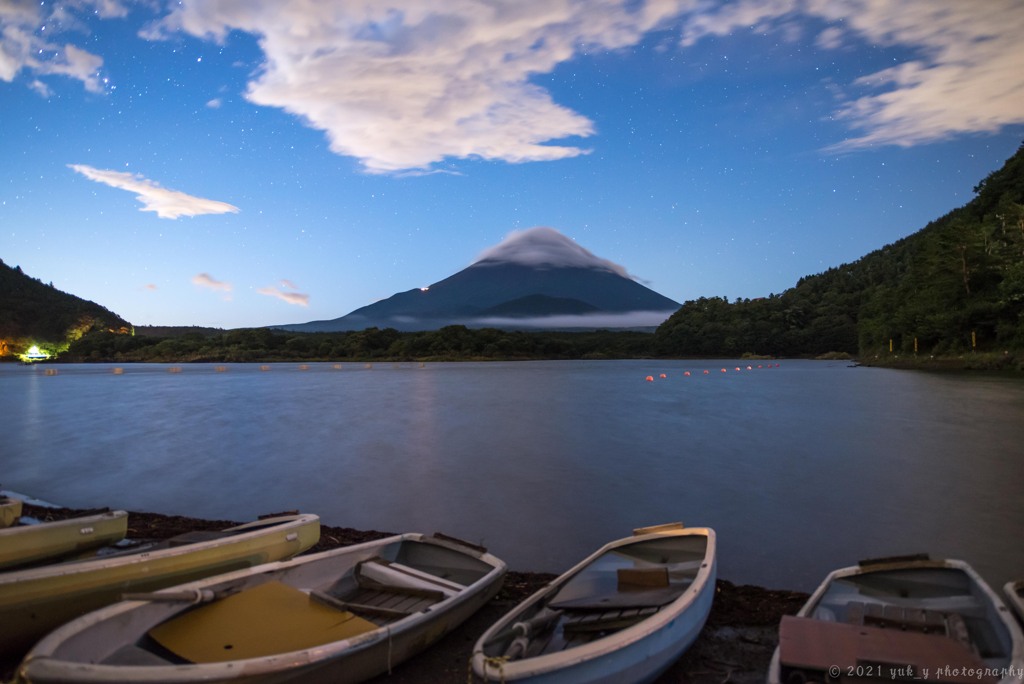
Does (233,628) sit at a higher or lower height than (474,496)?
higher

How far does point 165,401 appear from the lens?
43656 millimetres

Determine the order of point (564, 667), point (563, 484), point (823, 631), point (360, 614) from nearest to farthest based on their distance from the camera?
point (564, 667), point (823, 631), point (360, 614), point (563, 484)

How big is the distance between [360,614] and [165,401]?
4451 cm

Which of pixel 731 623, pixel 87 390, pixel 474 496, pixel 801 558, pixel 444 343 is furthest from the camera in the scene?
pixel 444 343

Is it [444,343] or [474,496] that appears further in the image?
[444,343]

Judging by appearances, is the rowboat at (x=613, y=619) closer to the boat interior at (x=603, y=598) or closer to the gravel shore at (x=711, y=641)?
the boat interior at (x=603, y=598)

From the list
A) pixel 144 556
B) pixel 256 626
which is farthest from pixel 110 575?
pixel 256 626

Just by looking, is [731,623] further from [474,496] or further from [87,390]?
[87,390]

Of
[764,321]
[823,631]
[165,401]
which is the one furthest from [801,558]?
[764,321]

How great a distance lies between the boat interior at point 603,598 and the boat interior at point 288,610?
0.90 meters

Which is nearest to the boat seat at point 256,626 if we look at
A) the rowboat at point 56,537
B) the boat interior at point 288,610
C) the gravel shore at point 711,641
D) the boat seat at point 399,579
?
the boat interior at point 288,610

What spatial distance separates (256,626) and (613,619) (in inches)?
104

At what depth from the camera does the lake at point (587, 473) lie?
10.2 m

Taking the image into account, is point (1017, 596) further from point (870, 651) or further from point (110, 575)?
point (110, 575)
